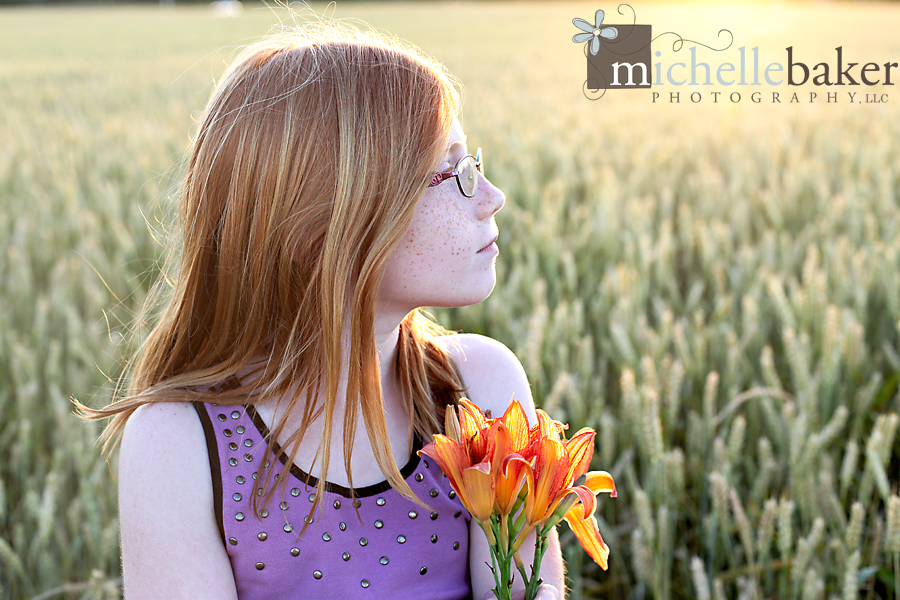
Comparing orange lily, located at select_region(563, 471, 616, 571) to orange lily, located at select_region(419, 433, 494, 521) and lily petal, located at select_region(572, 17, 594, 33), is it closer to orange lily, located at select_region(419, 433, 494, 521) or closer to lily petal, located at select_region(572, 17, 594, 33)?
orange lily, located at select_region(419, 433, 494, 521)

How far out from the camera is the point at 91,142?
445cm

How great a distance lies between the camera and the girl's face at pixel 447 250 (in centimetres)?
81

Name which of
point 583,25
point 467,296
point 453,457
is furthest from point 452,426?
point 583,25

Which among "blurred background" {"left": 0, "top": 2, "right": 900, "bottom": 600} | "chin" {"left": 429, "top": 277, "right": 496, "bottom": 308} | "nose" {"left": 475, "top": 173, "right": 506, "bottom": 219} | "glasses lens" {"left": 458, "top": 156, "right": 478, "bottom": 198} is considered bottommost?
"blurred background" {"left": 0, "top": 2, "right": 900, "bottom": 600}

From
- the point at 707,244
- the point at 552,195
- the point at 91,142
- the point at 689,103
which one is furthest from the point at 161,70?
the point at 707,244

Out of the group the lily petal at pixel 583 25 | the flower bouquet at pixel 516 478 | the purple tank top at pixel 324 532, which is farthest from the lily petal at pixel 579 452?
the lily petal at pixel 583 25

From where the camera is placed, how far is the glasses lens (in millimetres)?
816

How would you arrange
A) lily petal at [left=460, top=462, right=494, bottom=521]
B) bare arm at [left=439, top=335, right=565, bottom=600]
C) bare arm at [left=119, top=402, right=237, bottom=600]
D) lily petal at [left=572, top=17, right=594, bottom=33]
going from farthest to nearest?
Result: lily petal at [left=572, top=17, right=594, bottom=33] < bare arm at [left=439, top=335, right=565, bottom=600] < bare arm at [left=119, top=402, right=237, bottom=600] < lily petal at [left=460, top=462, right=494, bottom=521]

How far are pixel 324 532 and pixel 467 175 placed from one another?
0.41 metres

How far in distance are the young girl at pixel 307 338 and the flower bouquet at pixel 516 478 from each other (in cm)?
18

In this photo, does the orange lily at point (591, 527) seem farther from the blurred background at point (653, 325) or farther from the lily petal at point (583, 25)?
the lily petal at point (583, 25)

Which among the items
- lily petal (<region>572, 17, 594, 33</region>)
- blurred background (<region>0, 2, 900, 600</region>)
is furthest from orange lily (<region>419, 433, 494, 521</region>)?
lily petal (<region>572, 17, 594, 33</region>)

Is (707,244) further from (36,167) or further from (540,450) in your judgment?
(36,167)

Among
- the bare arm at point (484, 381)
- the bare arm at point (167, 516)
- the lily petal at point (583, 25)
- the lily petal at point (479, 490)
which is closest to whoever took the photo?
the lily petal at point (479, 490)
